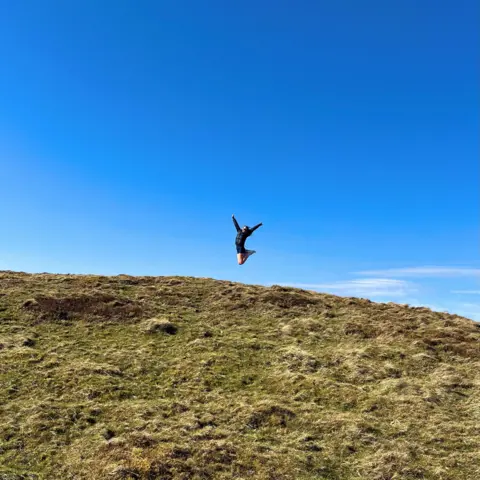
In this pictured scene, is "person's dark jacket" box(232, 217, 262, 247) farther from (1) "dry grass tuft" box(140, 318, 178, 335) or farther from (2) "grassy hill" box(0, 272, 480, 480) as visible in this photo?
(1) "dry grass tuft" box(140, 318, 178, 335)

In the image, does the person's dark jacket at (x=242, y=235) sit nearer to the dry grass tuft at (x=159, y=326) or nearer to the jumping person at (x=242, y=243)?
the jumping person at (x=242, y=243)

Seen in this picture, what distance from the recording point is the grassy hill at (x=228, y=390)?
14266 mm

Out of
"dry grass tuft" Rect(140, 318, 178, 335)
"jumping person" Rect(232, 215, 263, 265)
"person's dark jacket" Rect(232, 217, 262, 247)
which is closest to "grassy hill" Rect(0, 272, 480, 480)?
"dry grass tuft" Rect(140, 318, 178, 335)

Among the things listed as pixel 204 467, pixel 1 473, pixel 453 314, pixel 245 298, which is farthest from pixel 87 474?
pixel 453 314

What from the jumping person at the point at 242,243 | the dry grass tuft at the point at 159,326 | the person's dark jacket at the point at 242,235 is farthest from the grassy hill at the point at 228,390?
the person's dark jacket at the point at 242,235

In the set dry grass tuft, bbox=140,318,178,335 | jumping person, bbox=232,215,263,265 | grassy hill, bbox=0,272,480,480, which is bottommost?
grassy hill, bbox=0,272,480,480

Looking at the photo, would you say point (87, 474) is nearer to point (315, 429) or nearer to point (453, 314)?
point (315, 429)

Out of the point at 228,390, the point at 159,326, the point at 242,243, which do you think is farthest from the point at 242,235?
the point at 228,390

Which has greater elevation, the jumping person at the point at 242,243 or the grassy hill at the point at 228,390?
the jumping person at the point at 242,243

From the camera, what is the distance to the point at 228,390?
19.7 m

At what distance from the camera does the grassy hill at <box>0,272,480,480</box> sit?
1427 cm

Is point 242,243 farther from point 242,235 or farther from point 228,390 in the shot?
point 228,390

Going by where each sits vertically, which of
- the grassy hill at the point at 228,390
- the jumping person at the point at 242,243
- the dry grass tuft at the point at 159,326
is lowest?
the grassy hill at the point at 228,390

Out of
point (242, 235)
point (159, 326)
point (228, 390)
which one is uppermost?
point (242, 235)
